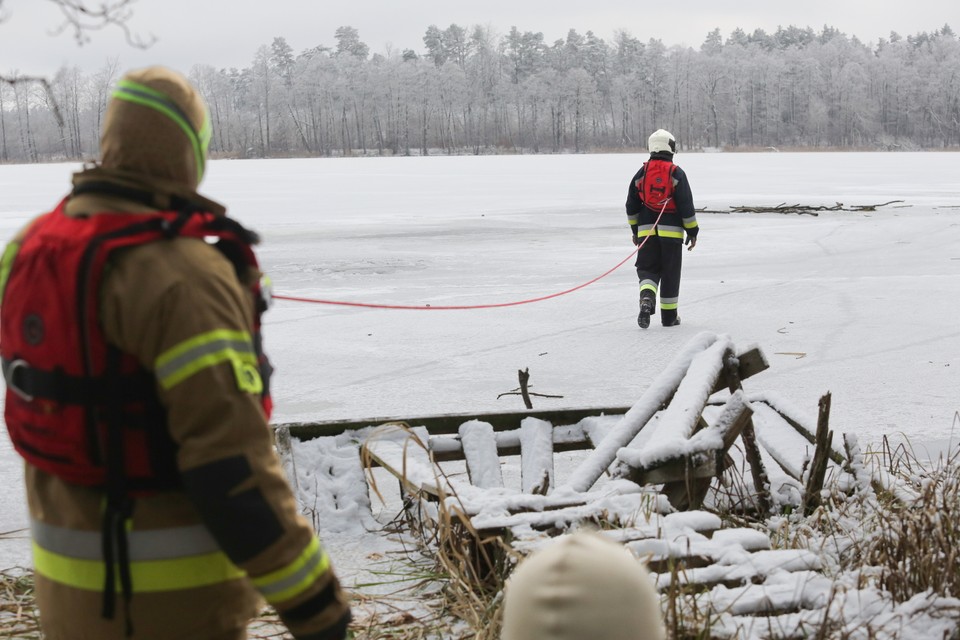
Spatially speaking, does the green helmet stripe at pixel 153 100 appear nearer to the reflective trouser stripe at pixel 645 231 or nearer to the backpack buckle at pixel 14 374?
the backpack buckle at pixel 14 374

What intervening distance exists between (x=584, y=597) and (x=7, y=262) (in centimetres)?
124

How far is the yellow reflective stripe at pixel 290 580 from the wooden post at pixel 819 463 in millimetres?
2432

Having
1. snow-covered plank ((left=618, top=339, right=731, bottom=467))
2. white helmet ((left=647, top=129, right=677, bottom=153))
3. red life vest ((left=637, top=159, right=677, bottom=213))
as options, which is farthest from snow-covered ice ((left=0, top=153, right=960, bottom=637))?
white helmet ((left=647, top=129, right=677, bottom=153))

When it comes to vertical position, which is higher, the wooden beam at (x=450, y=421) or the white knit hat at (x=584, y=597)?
the white knit hat at (x=584, y=597)

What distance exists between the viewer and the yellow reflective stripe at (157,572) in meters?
1.65

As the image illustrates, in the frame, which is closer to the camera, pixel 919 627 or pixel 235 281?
pixel 235 281

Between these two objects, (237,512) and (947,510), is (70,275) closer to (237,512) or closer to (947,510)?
(237,512)

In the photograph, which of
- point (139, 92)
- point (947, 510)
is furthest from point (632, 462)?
point (139, 92)

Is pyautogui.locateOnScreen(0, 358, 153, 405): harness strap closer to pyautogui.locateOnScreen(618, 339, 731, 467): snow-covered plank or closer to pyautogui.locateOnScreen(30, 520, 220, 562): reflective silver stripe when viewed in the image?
pyautogui.locateOnScreen(30, 520, 220, 562): reflective silver stripe

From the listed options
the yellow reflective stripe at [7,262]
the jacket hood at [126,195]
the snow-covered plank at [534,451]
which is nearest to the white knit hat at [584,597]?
the jacket hood at [126,195]

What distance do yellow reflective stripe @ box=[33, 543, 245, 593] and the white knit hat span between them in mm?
812

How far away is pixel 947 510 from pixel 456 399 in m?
3.60

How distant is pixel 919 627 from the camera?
246 centimetres

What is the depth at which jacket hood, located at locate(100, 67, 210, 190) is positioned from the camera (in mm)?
1707
